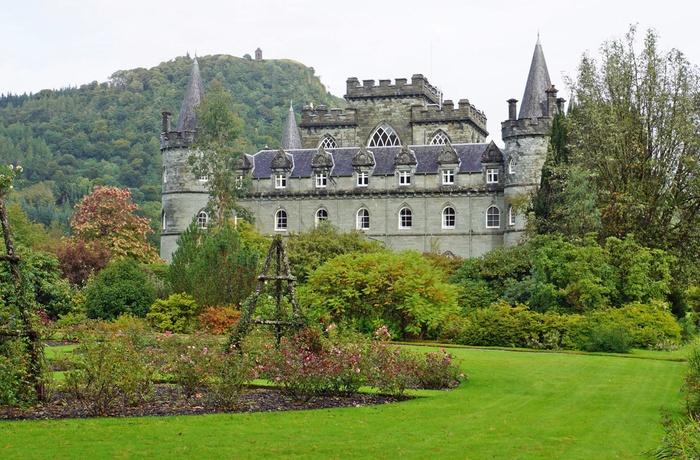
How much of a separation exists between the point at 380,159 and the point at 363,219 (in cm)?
404

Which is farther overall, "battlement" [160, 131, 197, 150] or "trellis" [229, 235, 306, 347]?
"battlement" [160, 131, 197, 150]

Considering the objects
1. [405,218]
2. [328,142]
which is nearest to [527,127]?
[405,218]

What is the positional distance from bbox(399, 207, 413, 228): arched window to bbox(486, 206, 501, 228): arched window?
454cm

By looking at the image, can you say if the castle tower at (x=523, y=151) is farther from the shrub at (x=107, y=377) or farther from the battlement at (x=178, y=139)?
the shrub at (x=107, y=377)

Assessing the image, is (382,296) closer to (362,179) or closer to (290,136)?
(362,179)

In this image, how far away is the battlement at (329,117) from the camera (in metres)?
66.2

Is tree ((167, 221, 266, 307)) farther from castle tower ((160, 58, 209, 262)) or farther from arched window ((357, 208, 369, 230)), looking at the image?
castle tower ((160, 58, 209, 262))

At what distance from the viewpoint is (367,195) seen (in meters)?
59.2

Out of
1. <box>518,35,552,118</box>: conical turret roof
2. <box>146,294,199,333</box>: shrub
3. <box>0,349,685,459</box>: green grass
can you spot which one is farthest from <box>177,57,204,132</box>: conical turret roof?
<box>0,349,685,459</box>: green grass

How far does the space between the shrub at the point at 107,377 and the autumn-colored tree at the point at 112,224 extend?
128 feet

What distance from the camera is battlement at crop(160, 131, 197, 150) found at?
2350 inches

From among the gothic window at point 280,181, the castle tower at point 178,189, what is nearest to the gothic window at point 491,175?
the gothic window at point 280,181

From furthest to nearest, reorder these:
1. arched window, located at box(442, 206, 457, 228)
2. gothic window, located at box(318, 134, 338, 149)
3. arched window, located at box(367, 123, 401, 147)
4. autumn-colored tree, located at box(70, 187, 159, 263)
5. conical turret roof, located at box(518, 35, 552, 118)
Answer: gothic window, located at box(318, 134, 338, 149) < arched window, located at box(367, 123, 401, 147) < arched window, located at box(442, 206, 457, 228) < conical turret roof, located at box(518, 35, 552, 118) < autumn-colored tree, located at box(70, 187, 159, 263)

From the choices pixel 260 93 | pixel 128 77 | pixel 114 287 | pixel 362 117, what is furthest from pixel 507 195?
pixel 128 77
